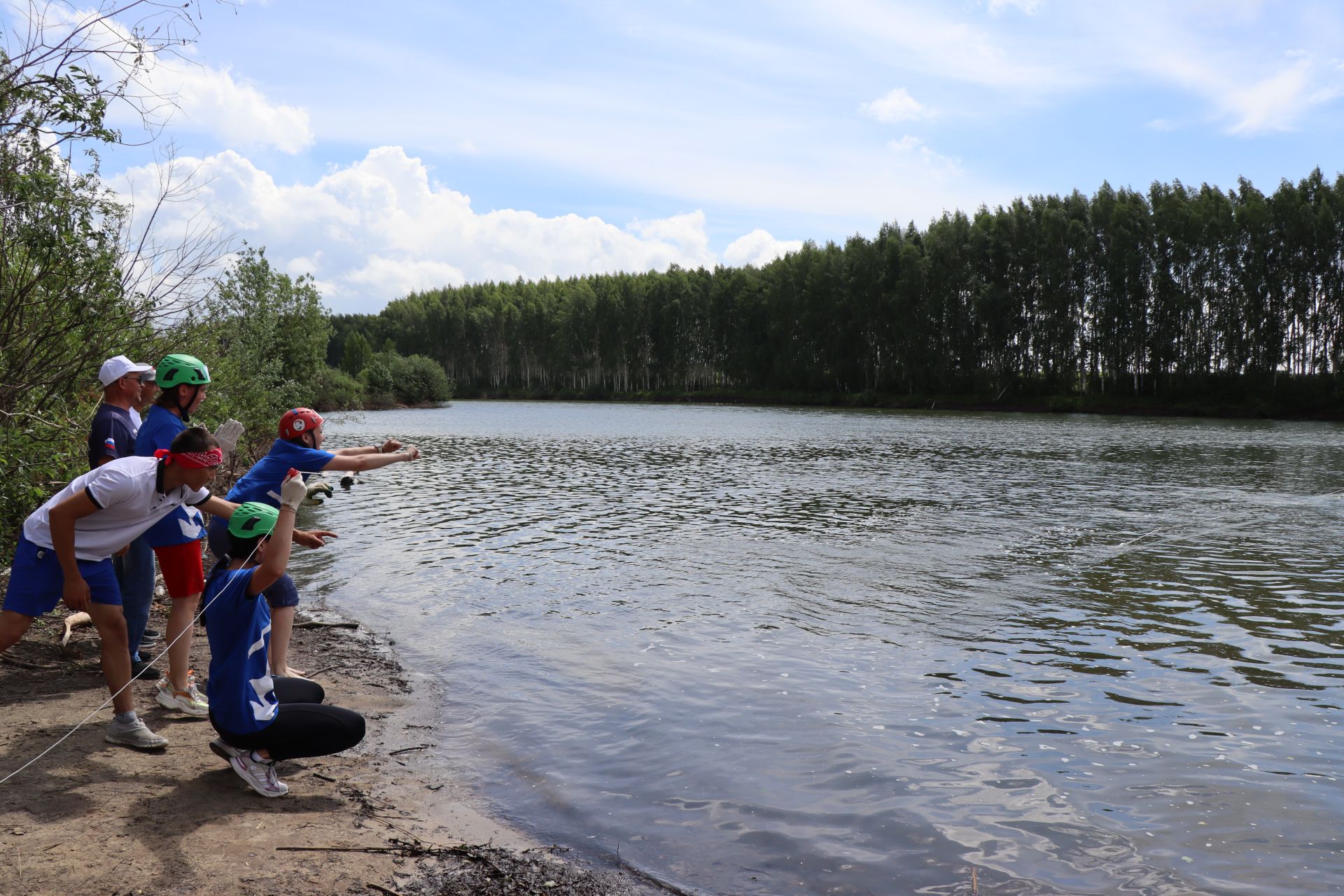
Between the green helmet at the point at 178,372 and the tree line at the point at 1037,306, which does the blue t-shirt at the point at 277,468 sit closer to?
the green helmet at the point at 178,372

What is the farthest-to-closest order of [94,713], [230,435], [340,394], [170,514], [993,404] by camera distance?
[993,404]
[340,394]
[230,435]
[170,514]
[94,713]

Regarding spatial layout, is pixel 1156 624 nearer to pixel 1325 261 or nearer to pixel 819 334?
pixel 1325 261

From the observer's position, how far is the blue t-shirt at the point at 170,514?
6559 mm

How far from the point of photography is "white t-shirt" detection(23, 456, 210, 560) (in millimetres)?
5422

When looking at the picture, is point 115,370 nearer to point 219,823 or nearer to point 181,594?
point 181,594

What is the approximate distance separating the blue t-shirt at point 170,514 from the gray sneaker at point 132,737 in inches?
48.0

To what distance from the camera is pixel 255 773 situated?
5582mm

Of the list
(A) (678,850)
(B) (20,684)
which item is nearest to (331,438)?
(B) (20,684)

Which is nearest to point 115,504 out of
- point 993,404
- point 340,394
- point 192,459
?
point 192,459

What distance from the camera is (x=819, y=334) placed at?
10075 centimetres

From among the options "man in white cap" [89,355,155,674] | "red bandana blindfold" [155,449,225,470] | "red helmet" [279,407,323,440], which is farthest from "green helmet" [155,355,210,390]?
"red bandana blindfold" [155,449,225,470]

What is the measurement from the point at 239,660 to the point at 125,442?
258 cm

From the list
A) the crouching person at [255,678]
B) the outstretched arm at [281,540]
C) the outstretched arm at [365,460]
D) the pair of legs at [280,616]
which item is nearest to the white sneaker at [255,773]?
the crouching person at [255,678]

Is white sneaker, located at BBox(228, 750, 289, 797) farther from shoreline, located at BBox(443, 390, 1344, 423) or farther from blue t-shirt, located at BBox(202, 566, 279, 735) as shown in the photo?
shoreline, located at BBox(443, 390, 1344, 423)
